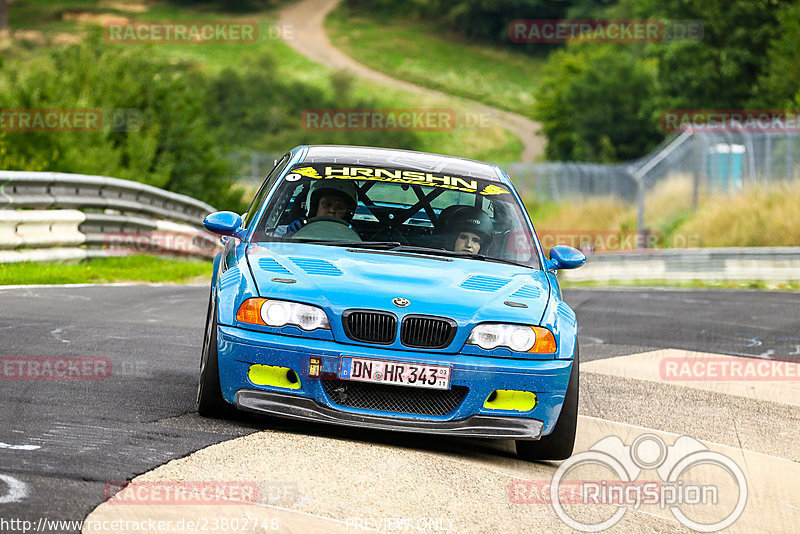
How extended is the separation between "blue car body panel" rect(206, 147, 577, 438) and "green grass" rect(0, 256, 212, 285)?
7327mm

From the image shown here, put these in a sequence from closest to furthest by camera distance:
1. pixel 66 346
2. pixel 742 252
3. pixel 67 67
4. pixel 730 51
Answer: pixel 66 346 < pixel 742 252 < pixel 67 67 < pixel 730 51

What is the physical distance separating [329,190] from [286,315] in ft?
5.14

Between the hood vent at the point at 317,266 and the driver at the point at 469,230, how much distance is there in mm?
1019

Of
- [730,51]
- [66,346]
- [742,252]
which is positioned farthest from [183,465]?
[730,51]

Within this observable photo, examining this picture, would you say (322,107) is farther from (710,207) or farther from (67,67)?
(710,207)

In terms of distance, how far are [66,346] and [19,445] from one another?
3.17 metres

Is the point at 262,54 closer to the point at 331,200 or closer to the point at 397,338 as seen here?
the point at 331,200

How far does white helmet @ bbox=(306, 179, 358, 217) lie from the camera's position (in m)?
7.26

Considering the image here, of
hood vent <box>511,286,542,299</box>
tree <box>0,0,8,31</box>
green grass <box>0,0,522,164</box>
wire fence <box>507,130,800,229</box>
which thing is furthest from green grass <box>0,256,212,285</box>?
tree <box>0,0,8,31</box>

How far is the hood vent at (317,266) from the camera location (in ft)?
20.3

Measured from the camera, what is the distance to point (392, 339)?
5.91 m

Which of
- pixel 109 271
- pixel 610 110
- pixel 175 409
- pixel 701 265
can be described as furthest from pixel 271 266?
pixel 610 110

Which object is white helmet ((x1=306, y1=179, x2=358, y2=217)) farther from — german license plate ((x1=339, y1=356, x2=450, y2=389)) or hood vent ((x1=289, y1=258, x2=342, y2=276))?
german license plate ((x1=339, y1=356, x2=450, y2=389))

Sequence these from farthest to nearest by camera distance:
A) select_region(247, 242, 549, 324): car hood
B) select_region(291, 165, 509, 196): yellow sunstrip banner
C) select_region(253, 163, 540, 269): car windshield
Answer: select_region(291, 165, 509, 196): yellow sunstrip banner, select_region(253, 163, 540, 269): car windshield, select_region(247, 242, 549, 324): car hood
